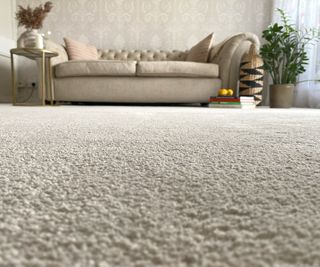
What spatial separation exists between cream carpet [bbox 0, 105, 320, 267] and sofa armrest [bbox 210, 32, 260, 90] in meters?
2.56

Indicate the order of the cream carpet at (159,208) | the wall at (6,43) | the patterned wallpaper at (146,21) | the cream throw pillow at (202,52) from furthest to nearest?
the patterned wallpaper at (146,21)
the wall at (6,43)
the cream throw pillow at (202,52)
the cream carpet at (159,208)

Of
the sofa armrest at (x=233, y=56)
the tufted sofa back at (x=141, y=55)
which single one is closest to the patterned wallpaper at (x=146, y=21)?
the tufted sofa back at (x=141, y=55)

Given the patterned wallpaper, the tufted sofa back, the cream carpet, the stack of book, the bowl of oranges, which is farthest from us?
the patterned wallpaper

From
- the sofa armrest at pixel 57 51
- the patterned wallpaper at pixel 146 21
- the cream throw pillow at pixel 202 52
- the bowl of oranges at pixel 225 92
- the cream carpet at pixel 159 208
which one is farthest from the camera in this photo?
the patterned wallpaper at pixel 146 21

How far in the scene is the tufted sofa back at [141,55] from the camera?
3.57m

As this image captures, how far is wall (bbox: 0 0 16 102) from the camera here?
346 cm

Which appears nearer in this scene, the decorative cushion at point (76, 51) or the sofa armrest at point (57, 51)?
the sofa armrest at point (57, 51)

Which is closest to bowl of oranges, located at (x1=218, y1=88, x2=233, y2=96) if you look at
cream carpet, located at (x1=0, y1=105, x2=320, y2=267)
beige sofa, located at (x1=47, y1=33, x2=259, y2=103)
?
beige sofa, located at (x1=47, y1=33, x2=259, y2=103)

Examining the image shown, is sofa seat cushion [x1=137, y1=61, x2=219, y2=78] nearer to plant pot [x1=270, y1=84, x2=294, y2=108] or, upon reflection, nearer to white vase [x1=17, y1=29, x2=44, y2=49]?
plant pot [x1=270, y1=84, x2=294, y2=108]

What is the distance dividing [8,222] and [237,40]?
2.88 metres

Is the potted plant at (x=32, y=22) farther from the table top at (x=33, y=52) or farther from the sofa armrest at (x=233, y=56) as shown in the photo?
the sofa armrest at (x=233, y=56)

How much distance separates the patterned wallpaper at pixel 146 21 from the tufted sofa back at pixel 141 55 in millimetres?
156

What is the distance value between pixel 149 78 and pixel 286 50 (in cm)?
139

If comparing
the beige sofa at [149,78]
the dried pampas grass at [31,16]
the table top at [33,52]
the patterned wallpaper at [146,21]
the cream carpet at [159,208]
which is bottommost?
the cream carpet at [159,208]
